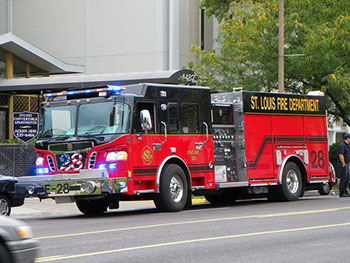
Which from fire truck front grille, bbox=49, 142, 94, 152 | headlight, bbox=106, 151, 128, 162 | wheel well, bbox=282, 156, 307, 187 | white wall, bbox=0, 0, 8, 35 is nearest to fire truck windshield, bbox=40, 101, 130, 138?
fire truck front grille, bbox=49, 142, 94, 152

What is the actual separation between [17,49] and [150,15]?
9327mm

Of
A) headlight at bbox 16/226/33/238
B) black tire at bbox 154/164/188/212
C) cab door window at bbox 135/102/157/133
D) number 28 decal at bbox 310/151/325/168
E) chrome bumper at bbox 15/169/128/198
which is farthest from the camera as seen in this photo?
number 28 decal at bbox 310/151/325/168

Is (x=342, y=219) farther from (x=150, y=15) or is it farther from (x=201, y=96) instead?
(x=150, y=15)

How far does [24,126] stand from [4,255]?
17096 mm

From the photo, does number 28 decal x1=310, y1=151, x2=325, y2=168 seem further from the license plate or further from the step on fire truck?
the license plate

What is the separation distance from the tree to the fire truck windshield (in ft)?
38.0

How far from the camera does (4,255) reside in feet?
24.9

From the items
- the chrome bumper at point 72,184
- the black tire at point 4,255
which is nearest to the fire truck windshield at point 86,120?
the chrome bumper at point 72,184

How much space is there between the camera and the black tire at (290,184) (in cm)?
2105

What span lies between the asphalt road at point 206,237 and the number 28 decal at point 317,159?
4.59 metres

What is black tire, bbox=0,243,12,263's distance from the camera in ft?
24.8

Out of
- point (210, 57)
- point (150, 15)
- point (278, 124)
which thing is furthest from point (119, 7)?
point (278, 124)

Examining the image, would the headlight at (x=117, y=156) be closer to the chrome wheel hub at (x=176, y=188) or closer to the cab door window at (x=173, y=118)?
the chrome wheel hub at (x=176, y=188)

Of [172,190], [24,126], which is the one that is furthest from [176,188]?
[24,126]
